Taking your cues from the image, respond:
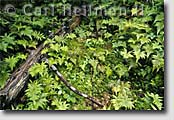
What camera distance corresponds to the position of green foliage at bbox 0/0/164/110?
66.3 inches

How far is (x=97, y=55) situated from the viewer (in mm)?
1741

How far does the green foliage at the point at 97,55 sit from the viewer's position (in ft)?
5.52

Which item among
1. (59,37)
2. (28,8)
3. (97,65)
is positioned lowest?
(97,65)

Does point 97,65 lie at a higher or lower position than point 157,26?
lower

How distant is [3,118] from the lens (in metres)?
1.69

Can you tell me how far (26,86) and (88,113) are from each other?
13.6 inches

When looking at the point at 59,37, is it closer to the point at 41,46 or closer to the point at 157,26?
the point at 41,46

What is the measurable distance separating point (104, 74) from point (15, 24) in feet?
1.79

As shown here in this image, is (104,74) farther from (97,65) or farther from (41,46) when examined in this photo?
(41,46)

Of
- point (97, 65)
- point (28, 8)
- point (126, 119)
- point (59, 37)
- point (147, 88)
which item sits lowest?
point (126, 119)

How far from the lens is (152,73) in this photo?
1724 mm

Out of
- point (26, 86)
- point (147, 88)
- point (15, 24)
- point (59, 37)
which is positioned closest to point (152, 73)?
point (147, 88)

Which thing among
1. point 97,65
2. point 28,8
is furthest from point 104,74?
point 28,8

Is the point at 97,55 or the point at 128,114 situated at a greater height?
the point at 97,55
